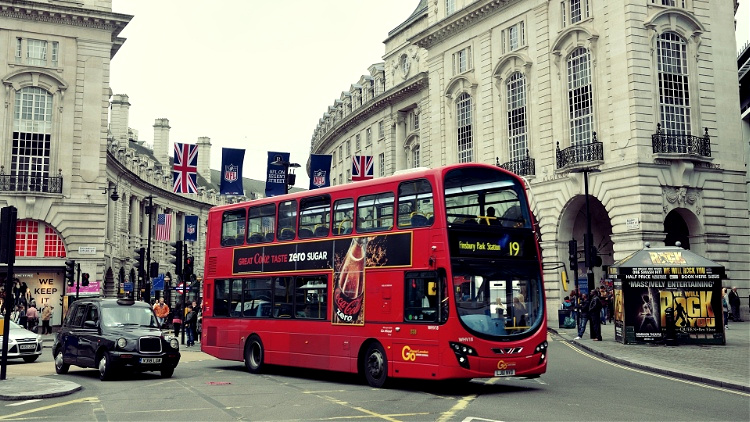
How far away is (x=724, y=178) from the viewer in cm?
4006

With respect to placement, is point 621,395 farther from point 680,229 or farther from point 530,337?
point 680,229

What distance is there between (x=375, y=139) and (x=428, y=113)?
12368 millimetres

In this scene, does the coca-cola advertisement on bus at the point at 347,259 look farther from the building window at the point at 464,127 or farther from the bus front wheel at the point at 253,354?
the building window at the point at 464,127

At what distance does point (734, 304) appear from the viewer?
126ft

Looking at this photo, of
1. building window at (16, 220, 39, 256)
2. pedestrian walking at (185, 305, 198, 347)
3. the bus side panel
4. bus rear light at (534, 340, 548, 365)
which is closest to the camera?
bus rear light at (534, 340, 548, 365)

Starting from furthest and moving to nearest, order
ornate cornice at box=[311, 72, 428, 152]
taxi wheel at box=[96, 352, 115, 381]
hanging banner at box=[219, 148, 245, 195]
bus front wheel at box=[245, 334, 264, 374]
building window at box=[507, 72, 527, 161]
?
ornate cornice at box=[311, 72, 428, 152] < building window at box=[507, 72, 527, 161] < hanging banner at box=[219, 148, 245, 195] < bus front wheel at box=[245, 334, 264, 374] < taxi wheel at box=[96, 352, 115, 381]

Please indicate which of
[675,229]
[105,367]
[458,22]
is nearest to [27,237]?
[458,22]

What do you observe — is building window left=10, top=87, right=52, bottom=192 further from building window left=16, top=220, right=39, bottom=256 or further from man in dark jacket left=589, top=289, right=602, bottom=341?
man in dark jacket left=589, top=289, right=602, bottom=341

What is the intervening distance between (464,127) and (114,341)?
114 feet

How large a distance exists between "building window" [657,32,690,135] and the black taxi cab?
92.3 feet

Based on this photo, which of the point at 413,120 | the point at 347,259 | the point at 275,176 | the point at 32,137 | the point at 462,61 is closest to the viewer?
the point at 347,259

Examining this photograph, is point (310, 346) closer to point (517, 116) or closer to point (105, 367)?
point (105, 367)

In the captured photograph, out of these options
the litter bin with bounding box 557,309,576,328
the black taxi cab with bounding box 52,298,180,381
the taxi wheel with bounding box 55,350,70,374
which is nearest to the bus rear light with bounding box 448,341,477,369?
the black taxi cab with bounding box 52,298,180,381

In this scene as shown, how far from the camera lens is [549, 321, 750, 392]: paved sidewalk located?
681 inches
